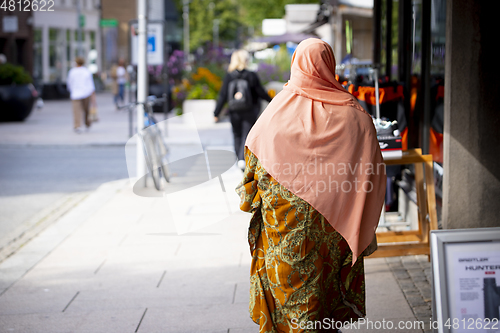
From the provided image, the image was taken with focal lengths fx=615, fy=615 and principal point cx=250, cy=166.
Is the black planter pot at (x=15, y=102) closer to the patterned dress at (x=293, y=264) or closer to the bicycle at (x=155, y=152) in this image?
the bicycle at (x=155, y=152)

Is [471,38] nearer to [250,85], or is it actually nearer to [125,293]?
[125,293]

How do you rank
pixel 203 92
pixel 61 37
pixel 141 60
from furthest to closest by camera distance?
1. pixel 61 37
2. pixel 203 92
3. pixel 141 60

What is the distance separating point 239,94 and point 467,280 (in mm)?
5952

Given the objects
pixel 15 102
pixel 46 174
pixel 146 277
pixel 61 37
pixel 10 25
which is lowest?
pixel 146 277

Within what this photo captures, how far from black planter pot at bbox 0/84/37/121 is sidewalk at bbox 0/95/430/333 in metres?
12.0

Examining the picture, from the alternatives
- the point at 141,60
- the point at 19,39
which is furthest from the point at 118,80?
the point at 141,60

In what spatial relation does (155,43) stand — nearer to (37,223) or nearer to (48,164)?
(48,164)

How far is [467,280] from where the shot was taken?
2.96 metres

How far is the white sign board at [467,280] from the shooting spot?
9.59 ft

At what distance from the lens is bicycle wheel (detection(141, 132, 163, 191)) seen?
8.20 metres

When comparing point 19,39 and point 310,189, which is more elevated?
point 19,39

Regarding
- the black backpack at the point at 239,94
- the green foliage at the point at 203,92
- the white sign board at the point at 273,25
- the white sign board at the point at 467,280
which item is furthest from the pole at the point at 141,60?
the white sign board at the point at 273,25

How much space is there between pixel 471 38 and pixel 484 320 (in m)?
1.85

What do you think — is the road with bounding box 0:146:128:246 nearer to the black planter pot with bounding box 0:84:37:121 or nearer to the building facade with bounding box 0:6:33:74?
the black planter pot with bounding box 0:84:37:121
